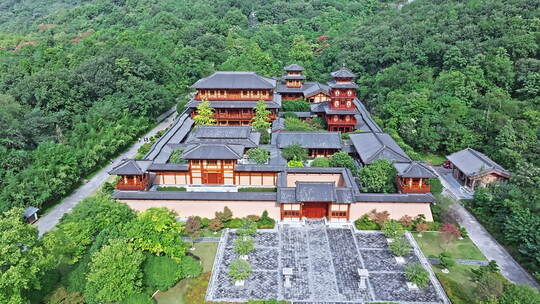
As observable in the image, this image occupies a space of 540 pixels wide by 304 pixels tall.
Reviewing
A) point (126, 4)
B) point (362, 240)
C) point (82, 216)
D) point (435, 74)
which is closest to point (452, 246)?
point (362, 240)

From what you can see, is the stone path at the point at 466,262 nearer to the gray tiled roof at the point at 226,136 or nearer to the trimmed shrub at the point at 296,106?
the gray tiled roof at the point at 226,136

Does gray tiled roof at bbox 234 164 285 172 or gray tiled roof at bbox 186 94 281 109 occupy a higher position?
gray tiled roof at bbox 186 94 281 109

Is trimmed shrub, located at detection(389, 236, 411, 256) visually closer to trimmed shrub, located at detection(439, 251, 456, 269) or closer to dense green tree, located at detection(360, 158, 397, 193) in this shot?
trimmed shrub, located at detection(439, 251, 456, 269)

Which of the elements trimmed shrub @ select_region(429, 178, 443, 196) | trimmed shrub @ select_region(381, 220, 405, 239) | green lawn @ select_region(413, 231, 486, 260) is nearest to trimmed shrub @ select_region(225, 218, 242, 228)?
trimmed shrub @ select_region(381, 220, 405, 239)

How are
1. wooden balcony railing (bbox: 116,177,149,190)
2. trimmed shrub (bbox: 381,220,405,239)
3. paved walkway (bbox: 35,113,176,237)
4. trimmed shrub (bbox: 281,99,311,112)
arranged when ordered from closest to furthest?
trimmed shrub (bbox: 381,220,405,239)
paved walkway (bbox: 35,113,176,237)
wooden balcony railing (bbox: 116,177,149,190)
trimmed shrub (bbox: 281,99,311,112)

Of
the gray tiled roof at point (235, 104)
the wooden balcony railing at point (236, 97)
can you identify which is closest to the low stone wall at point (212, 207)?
the gray tiled roof at point (235, 104)

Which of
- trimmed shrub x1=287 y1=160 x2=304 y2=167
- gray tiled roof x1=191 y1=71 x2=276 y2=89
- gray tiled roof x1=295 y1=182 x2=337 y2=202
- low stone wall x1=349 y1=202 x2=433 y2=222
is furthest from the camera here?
gray tiled roof x1=191 y1=71 x2=276 y2=89
